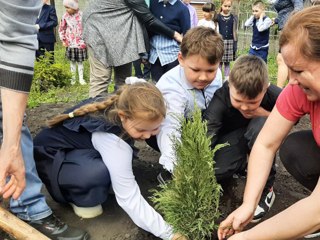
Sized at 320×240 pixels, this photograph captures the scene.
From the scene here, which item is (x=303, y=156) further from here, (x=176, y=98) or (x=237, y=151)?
(x=176, y=98)

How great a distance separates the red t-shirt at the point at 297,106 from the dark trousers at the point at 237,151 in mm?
622

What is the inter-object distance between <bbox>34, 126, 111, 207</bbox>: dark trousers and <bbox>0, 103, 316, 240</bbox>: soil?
0.44 feet

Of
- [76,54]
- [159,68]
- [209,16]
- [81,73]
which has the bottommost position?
[81,73]

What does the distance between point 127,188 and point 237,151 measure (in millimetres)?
950

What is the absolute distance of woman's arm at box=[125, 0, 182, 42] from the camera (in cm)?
395

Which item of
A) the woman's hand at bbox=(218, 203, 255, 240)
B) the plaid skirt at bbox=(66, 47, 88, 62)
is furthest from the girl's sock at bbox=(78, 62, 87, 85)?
the woman's hand at bbox=(218, 203, 255, 240)

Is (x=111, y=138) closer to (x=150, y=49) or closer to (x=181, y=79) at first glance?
(x=181, y=79)

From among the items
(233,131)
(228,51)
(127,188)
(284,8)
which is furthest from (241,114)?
(228,51)

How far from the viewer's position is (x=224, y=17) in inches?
314

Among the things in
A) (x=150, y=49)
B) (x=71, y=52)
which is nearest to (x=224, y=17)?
(x=71, y=52)

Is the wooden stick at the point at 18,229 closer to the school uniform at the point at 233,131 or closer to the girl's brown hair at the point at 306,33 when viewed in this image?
the school uniform at the point at 233,131

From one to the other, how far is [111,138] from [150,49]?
2086 millimetres

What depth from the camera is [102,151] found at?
8.02 feet

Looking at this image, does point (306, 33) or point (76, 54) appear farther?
point (76, 54)
